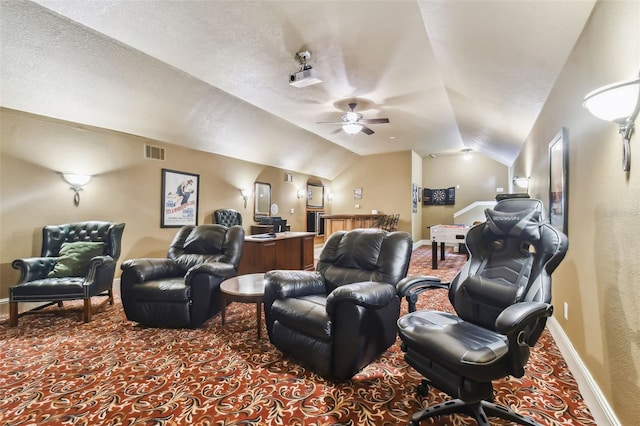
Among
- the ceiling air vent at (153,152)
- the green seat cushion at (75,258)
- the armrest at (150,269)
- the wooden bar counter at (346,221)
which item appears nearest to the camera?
the armrest at (150,269)

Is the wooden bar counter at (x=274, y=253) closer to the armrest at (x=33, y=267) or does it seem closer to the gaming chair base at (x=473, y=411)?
the armrest at (x=33, y=267)

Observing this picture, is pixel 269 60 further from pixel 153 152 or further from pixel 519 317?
pixel 519 317

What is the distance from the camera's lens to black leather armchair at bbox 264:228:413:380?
6.83ft

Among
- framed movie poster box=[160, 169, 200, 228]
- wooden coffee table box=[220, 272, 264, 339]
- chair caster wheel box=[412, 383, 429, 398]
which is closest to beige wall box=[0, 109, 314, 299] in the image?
framed movie poster box=[160, 169, 200, 228]

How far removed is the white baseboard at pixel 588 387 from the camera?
163cm

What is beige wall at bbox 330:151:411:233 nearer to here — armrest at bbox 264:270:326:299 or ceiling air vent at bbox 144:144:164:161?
ceiling air vent at bbox 144:144:164:161

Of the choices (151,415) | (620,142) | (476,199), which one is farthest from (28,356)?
(476,199)

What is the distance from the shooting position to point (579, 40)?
7.39 feet

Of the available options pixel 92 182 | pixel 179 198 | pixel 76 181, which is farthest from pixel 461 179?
pixel 76 181

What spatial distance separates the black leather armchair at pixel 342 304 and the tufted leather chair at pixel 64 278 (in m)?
2.30

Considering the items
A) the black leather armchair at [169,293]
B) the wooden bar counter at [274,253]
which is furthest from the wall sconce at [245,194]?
the black leather armchair at [169,293]

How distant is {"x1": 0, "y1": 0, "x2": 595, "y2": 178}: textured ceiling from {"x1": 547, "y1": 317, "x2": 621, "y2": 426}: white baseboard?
248cm

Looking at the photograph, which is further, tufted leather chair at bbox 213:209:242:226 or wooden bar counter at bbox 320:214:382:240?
wooden bar counter at bbox 320:214:382:240

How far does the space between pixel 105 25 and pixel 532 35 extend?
413 centimetres
